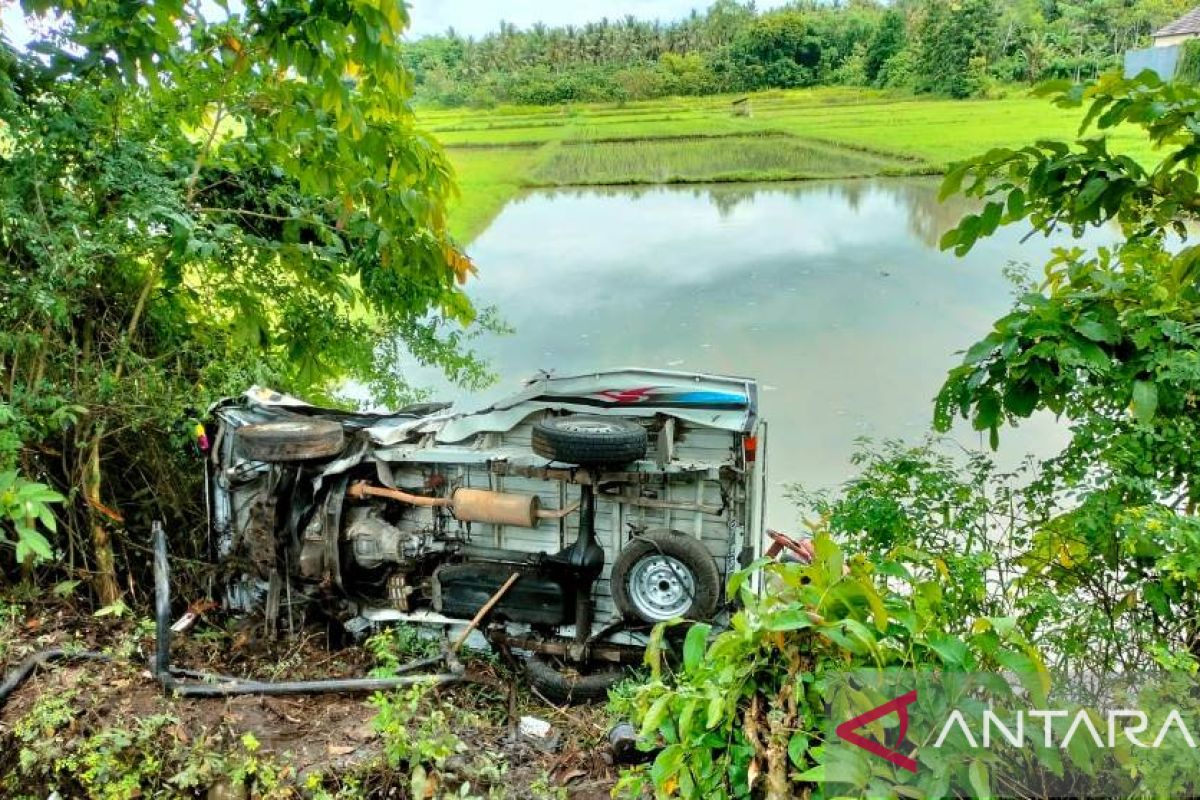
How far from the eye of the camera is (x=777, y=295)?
16953 millimetres

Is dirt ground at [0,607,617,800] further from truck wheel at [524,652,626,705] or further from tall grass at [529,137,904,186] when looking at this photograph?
tall grass at [529,137,904,186]

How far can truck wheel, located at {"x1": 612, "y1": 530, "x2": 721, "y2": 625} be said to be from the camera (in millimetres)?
3553

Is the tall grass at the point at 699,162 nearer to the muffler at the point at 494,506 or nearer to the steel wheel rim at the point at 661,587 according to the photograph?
the muffler at the point at 494,506

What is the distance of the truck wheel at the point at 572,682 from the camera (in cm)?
367

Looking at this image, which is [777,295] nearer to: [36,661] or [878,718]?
[36,661]

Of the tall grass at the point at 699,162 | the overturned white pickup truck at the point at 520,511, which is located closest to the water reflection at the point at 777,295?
the tall grass at the point at 699,162

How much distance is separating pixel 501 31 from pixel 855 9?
70.4 ft

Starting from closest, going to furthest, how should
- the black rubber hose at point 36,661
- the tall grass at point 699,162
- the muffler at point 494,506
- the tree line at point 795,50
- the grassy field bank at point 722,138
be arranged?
the black rubber hose at point 36,661
the muffler at point 494,506
the grassy field bank at point 722,138
the tall grass at point 699,162
the tree line at point 795,50

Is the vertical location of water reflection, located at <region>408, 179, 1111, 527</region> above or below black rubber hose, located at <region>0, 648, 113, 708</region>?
below

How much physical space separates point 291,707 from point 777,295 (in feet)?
49.1

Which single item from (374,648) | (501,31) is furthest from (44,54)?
(501,31)

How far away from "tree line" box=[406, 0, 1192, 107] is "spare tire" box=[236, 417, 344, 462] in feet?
103

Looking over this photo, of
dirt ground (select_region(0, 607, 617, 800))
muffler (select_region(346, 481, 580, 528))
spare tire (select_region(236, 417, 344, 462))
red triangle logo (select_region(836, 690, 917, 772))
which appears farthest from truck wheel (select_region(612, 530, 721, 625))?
red triangle logo (select_region(836, 690, 917, 772))

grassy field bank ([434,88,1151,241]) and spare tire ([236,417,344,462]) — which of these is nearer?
spare tire ([236,417,344,462])
